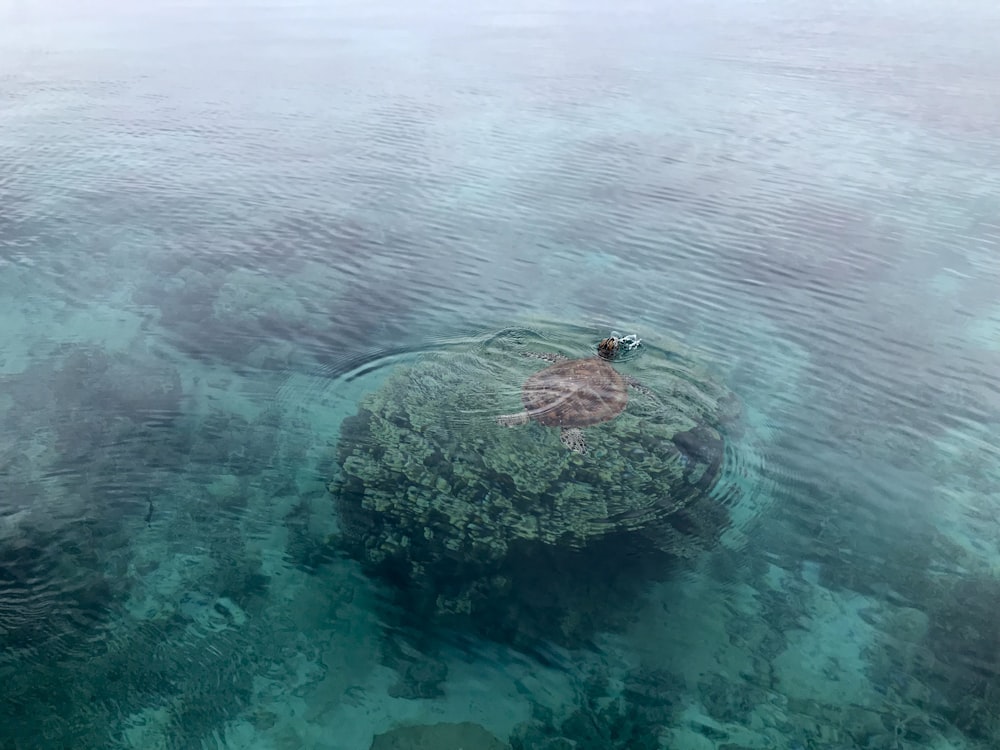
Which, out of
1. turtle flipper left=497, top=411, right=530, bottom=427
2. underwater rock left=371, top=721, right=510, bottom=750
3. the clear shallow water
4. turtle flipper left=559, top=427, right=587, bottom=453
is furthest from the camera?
turtle flipper left=497, top=411, right=530, bottom=427

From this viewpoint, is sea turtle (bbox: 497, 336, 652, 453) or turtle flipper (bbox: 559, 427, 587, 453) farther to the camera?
sea turtle (bbox: 497, 336, 652, 453)

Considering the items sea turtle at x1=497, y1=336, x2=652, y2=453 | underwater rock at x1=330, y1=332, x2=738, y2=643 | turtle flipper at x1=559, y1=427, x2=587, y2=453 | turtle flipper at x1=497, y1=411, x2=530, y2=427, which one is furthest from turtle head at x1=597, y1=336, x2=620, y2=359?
turtle flipper at x1=497, y1=411, x2=530, y2=427

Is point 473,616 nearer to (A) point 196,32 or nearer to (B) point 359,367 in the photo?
(B) point 359,367

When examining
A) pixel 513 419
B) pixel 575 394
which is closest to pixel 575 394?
pixel 575 394

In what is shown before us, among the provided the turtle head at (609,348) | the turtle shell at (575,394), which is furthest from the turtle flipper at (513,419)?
the turtle head at (609,348)

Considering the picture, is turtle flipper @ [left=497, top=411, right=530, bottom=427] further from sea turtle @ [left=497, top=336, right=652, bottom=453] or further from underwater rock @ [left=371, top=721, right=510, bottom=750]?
underwater rock @ [left=371, top=721, right=510, bottom=750]

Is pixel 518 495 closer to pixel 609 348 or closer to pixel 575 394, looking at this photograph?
pixel 575 394
